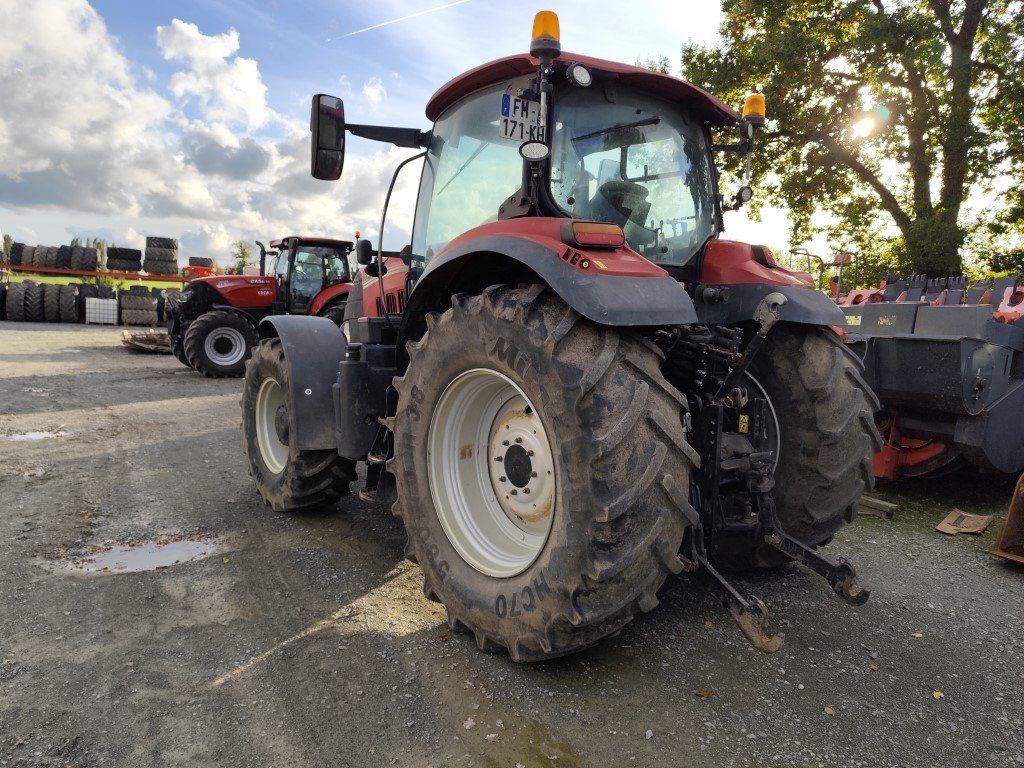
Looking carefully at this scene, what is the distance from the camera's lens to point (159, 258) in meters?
23.9

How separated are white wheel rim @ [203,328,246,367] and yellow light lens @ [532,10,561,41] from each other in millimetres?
10295

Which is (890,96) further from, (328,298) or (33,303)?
(33,303)

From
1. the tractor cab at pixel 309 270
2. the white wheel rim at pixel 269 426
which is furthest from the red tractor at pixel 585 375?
the tractor cab at pixel 309 270

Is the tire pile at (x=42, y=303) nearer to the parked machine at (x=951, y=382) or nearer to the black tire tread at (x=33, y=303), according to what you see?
the black tire tread at (x=33, y=303)

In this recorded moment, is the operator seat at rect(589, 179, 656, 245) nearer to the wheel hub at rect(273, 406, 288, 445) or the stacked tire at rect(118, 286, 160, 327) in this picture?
the wheel hub at rect(273, 406, 288, 445)

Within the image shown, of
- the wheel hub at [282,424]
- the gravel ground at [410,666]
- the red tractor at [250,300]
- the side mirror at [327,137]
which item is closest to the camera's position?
the gravel ground at [410,666]

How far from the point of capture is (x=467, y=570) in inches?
113

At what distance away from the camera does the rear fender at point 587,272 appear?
233 centimetres

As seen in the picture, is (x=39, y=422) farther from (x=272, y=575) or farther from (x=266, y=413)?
(x=272, y=575)

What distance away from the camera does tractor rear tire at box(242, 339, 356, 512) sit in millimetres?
4270


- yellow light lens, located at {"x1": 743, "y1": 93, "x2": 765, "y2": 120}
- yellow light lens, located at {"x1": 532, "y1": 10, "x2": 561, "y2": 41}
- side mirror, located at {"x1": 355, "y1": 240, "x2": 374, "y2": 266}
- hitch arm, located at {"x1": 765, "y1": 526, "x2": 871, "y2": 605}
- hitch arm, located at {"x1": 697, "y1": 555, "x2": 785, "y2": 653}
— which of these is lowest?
hitch arm, located at {"x1": 697, "y1": 555, "x2": 785, "y2": 653}

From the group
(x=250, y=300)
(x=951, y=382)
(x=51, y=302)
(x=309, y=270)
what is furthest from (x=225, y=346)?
(x=51, y=302)

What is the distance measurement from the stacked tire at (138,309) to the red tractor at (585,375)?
19154mm

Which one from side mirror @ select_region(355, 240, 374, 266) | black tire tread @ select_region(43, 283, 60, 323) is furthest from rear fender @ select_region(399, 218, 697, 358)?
black tire tread @ select_region(43, 283, 60, 323)
